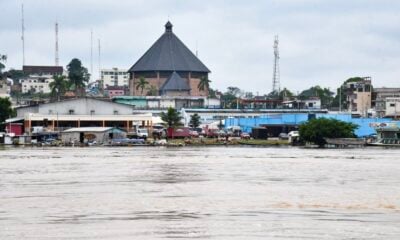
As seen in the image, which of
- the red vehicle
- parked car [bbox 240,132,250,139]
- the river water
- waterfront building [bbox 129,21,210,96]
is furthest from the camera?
waterfront building [bbox 129,21,210,96]

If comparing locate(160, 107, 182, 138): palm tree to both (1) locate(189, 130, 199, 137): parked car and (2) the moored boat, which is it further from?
(2) the moored boat

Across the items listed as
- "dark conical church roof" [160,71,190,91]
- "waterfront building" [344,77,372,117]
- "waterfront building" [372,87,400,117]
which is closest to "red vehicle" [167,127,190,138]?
"waterfront building" [372,87,400,117]

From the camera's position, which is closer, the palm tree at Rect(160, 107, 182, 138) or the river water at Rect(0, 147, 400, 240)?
the river water at Rect(0, 147, 400, 240)

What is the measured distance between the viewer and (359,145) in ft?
281

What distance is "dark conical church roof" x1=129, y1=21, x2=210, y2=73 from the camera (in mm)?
166500

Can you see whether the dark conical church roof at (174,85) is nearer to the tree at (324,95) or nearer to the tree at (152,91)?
the tree at (152,91)

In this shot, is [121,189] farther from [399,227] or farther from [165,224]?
[399,227]

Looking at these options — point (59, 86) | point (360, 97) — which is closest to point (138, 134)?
point (59, 86)

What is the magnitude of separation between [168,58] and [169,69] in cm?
254

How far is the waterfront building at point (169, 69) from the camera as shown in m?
163

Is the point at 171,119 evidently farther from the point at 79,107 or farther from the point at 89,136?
the point at 89,136

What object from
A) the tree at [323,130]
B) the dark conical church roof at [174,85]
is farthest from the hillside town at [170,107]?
the tree at [323,130]

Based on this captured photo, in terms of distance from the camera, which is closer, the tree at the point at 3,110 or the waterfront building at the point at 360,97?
the tree at the point at 3,110

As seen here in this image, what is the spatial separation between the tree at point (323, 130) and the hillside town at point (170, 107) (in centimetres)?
1350
